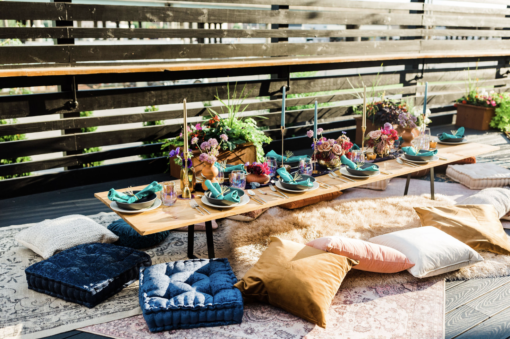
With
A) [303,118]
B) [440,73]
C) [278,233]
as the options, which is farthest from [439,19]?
[278,233]

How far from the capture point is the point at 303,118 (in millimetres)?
6336

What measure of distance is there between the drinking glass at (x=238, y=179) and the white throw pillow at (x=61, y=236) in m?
0.92

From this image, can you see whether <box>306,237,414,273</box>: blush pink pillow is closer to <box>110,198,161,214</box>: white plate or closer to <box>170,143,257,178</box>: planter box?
<box>110,198,161,214</box>: white plate

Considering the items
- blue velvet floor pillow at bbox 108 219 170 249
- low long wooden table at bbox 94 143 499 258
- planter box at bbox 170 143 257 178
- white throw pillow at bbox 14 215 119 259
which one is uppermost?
low long wooden table at bbox 94 143 499 258

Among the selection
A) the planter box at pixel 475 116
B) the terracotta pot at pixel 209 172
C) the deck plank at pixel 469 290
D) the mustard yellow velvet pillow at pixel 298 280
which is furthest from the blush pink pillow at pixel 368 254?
the planter box at pixel 475 116

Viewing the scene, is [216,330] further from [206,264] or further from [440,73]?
[440,73]

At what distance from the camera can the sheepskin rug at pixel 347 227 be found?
9.69ft

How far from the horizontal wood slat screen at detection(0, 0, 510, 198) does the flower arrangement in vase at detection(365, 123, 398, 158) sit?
2075 mm

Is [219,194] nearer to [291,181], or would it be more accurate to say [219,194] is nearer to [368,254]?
[291,181]

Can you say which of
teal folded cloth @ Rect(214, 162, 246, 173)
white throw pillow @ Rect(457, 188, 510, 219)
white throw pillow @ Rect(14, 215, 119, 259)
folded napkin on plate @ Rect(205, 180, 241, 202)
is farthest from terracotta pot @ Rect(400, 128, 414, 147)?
white throw pillow @ Rect(14, 215, 119, 259)

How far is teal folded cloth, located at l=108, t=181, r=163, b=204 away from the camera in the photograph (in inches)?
106

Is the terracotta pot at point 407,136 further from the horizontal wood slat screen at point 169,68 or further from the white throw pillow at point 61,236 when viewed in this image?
the white throw pillow at point 61,236

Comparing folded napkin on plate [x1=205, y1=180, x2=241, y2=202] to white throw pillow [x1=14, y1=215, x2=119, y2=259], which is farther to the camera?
white throw pillow [x1=14, y1=215, x2=119, y2=259]

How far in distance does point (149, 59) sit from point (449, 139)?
3179 mm
